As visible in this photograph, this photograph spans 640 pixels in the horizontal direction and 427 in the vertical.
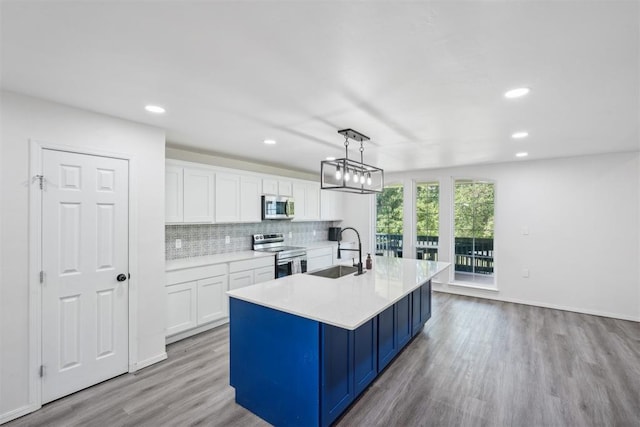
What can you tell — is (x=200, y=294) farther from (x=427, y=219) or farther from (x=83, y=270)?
(x=427, y=219)

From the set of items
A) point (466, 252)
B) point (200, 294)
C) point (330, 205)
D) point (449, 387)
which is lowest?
point (449, 387)

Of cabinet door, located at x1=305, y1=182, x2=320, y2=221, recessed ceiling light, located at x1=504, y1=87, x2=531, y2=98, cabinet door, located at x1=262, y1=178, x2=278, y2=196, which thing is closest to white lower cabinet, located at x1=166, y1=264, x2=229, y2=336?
cabinet door, located at x1=262, y1=178, x2=278, y2=196

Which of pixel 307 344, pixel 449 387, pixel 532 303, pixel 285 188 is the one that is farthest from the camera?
pixel 285 188

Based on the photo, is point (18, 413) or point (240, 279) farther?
point (240, 279)

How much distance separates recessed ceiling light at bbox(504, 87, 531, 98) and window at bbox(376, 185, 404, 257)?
4110 mm

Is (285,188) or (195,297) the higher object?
(285,188)

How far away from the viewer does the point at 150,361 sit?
2932mm

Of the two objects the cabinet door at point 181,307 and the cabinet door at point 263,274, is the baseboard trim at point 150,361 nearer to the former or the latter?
the cabinet door at point 181,307

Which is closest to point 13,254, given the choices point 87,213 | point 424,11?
point 87,213

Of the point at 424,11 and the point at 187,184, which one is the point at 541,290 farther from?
the point at 187,184

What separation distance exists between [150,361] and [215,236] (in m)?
1.90

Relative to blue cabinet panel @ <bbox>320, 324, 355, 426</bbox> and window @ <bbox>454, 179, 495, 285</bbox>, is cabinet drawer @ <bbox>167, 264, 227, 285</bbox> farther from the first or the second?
window @ <bbox>454, 179, 495, 285</bbox>

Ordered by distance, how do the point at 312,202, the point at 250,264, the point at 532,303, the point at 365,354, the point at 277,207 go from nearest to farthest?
the point at 365,354 → the point at 250,264 → the point at 532,303 → the point at 277,207 → the point at 312,202

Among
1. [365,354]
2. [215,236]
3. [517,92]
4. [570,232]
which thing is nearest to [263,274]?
[215,236]
